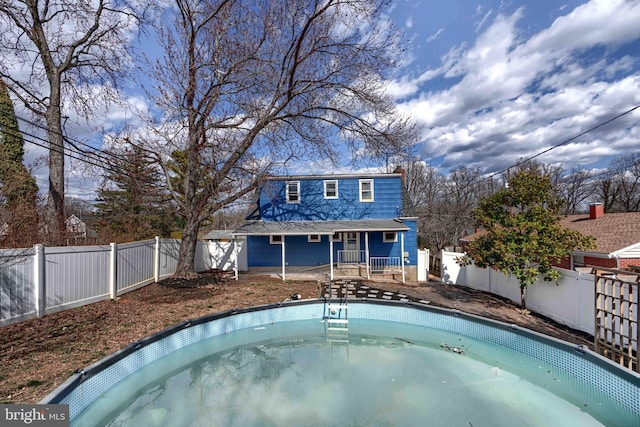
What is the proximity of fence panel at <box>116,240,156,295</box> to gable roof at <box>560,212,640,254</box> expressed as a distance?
1682 centimetres

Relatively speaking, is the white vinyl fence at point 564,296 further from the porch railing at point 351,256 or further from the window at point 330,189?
the window at point 330,189

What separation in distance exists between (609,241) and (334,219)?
1302cm

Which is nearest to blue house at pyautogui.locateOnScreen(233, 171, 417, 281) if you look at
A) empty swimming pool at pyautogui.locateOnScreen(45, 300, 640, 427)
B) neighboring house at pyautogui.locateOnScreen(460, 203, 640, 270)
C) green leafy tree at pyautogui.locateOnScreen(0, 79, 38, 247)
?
empty swimming pool at pyautogui.locateOnScreen(45, 300, 640, 427)

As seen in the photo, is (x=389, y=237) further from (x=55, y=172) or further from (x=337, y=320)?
(x=55, y=172)

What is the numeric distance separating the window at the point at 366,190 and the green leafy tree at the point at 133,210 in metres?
11.1

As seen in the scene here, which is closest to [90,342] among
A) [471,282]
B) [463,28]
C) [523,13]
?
[471,282]

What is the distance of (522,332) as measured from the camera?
6980 mm

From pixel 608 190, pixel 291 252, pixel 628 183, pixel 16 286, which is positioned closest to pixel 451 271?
pixel 291 252

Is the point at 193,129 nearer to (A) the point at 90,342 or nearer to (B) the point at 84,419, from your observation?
(A) the point at 90,342

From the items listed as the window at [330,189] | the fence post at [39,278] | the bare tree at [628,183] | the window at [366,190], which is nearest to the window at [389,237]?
the window at [366,190]

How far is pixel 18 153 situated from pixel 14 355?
12700mm

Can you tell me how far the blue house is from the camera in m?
15.6

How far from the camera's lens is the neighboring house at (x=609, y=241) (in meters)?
12.2

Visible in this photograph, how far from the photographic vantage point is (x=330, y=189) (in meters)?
16.3
